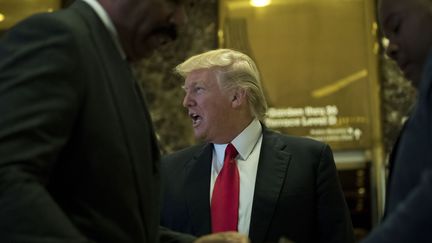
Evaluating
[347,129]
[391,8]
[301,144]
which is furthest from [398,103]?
[391,8]

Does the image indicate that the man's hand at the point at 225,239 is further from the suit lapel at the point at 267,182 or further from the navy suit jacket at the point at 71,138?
the suit lapel at the point at 267,182

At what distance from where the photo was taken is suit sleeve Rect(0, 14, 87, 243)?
1.13 metres

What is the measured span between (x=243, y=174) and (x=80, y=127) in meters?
1.38

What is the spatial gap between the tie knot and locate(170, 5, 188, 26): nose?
118 cm

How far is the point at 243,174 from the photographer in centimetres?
258

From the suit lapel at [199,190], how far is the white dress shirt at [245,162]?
30 mm

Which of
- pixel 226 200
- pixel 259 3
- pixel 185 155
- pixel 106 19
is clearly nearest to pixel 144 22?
pixel 106 19

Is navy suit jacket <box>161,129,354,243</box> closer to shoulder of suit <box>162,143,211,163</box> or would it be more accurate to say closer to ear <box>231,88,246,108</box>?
shoulder of suit <box>162,143,211,163</box>

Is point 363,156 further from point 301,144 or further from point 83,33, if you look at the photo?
point 83,33

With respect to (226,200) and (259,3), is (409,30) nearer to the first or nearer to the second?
(226,200)

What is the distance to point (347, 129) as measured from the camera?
4.00 m

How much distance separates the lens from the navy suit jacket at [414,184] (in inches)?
45.4

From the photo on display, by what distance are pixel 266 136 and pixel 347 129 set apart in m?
1.43

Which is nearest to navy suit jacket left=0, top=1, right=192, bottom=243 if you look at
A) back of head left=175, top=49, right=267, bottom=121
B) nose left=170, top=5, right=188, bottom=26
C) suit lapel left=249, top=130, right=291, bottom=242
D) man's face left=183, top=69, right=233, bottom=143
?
nose left=170, top=5, right=188, bottom=26
